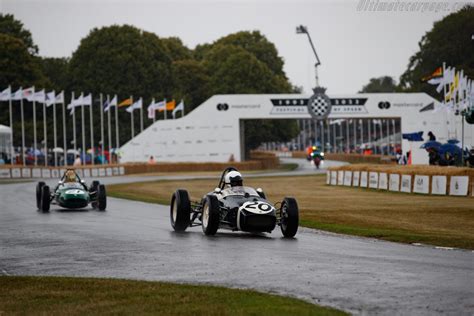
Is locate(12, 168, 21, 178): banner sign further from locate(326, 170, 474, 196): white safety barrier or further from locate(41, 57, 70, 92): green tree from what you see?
locate(41, 57, 70, 92): green tree

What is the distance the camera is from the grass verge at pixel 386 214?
21.4 meters

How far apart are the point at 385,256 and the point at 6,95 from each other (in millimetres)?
64435

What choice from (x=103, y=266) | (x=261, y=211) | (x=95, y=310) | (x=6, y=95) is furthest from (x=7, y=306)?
(x=6, y=95)

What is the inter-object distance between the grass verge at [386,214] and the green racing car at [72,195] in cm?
606

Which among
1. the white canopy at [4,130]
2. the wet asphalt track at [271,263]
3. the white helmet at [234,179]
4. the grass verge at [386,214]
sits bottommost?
the grass verge at [386,214]

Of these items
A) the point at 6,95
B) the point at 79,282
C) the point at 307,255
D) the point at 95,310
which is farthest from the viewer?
→ the point at 6,95

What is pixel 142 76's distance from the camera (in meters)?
104

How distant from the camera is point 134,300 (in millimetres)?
11656

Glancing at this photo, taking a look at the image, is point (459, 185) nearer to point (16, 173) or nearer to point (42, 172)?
point (42, 172)

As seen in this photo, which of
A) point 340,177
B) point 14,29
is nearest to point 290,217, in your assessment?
point 340,177

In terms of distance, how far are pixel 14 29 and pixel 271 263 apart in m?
107

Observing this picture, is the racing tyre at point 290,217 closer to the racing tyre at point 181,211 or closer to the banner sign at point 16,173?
the racing tyre at point 181,211

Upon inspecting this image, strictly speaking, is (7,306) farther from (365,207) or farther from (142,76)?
(142,76)

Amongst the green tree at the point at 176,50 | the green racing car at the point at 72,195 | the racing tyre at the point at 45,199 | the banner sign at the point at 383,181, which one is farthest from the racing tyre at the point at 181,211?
the green tree at the point at 176,50
